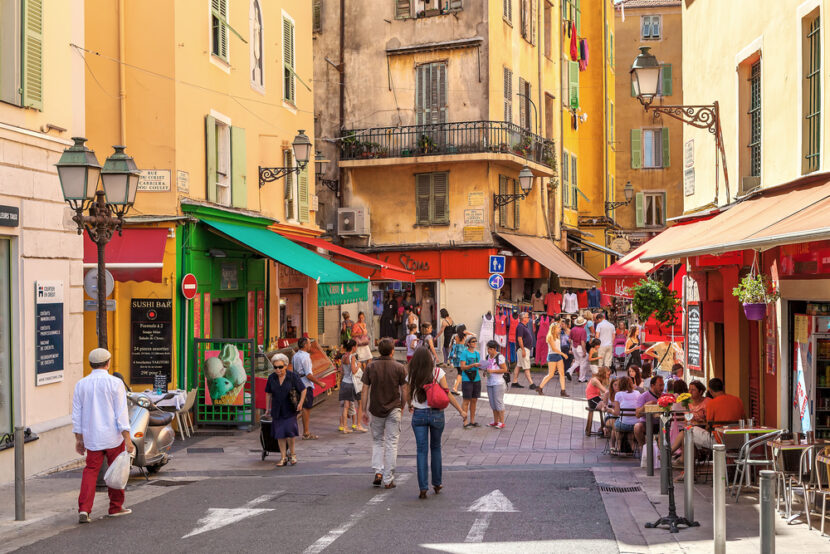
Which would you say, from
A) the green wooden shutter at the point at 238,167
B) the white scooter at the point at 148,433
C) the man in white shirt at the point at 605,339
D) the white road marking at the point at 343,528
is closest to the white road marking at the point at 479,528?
the white road marking at the point at 343,528

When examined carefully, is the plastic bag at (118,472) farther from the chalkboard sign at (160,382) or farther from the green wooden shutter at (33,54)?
the chalkboard sign at (160,382)

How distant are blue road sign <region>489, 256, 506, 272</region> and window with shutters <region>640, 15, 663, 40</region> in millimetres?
25941

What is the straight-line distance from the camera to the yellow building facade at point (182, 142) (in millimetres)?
16734

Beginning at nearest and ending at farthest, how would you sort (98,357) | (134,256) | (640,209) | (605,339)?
1. (98,357)
2. (134,256)
3. (605,339)
4. (640,209)

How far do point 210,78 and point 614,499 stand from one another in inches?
445

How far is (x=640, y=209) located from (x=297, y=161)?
29.7 metres

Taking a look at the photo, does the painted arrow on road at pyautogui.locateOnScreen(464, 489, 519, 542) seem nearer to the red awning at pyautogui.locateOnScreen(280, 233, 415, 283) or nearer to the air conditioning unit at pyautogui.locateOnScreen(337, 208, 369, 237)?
the red awning at pyautogui.locateOnScreen(280, 233, 415, 283)

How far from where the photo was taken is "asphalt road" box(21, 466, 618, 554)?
28.1 feet

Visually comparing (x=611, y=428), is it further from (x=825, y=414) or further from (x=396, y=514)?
(x=396, y=514)

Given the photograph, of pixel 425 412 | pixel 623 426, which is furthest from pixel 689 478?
pixel 623 426

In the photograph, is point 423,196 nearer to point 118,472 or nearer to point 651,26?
point 651,26

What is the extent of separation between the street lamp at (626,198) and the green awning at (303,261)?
2386 centimetres

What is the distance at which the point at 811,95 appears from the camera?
11.2 metres

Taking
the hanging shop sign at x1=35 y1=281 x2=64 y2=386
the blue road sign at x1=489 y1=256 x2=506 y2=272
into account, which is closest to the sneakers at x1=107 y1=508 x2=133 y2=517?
the hanging shop sign at x1=35 y1=281 x2=64 y2=386
